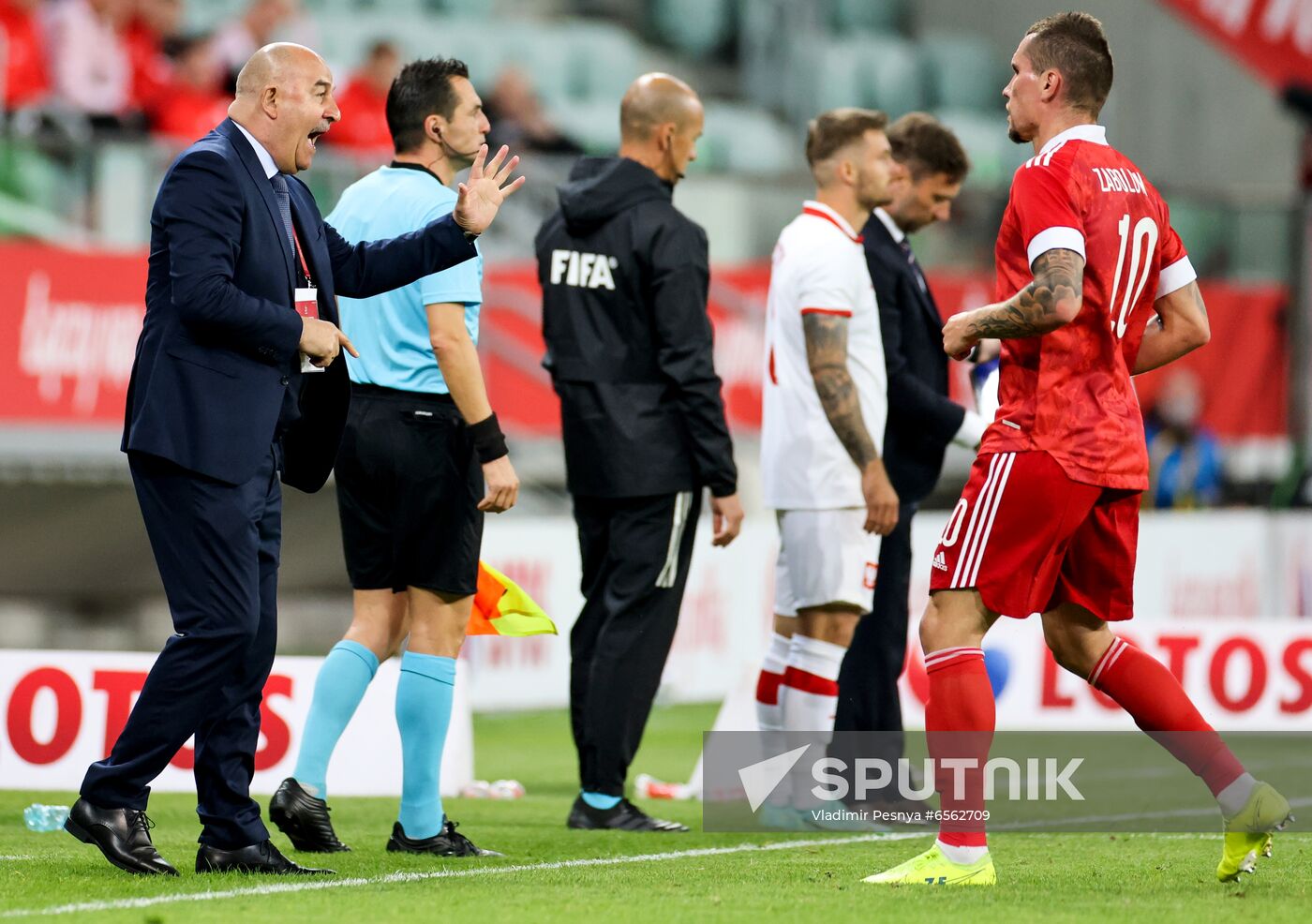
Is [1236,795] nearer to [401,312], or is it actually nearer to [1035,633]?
[401,312]

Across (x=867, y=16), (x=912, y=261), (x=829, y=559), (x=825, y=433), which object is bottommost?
(x=829, y=559)

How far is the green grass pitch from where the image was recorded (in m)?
4.59

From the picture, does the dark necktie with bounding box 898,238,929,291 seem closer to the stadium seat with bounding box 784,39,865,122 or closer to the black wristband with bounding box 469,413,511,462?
the black wristband with bounding box 469,413,511,462

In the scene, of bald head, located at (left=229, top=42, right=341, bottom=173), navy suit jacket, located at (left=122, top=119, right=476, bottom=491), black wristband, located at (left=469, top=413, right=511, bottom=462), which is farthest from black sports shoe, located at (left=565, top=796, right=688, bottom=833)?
bald head, located at (left=229, top=42, right=341, bottom=173)

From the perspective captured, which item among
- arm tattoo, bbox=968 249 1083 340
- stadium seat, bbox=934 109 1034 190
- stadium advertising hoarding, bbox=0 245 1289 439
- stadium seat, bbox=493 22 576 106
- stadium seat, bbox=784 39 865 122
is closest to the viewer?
arm tattoo, bbox=968 249 1083 340

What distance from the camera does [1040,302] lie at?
4914mm

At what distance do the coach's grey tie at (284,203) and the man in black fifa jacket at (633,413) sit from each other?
1.54 m

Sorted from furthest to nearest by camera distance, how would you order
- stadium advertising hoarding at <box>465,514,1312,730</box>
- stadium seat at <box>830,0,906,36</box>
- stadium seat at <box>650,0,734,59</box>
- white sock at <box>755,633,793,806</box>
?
1. stadium seat at <box>830,0,906,36</box>
2. stadium seat at <box>650,0,734,59</box>
3. stadium advertising hoarding at <box>465,514,1312,730</box>
4. white sock at <box>755,633,793,806</box>

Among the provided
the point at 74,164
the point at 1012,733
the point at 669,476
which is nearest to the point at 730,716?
the point at 669,476

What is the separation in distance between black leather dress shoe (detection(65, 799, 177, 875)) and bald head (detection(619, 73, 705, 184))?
2767 mm

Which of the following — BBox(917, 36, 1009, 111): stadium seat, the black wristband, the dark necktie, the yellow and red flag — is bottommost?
the yellow and red flag

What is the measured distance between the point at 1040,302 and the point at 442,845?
7.46 ft

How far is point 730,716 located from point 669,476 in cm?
158

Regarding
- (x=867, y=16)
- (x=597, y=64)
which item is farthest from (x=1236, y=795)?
(x=867, y=16)
